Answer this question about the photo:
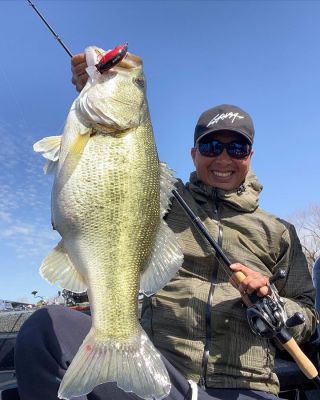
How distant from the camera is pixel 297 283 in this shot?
334 cm

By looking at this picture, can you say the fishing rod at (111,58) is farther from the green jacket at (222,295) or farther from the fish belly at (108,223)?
the green jacket at (222,295)

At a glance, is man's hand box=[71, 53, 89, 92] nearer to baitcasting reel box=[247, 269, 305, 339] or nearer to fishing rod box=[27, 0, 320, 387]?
fishing rod box=[27, 0, 320, 387]

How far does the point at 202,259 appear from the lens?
3.19 meters

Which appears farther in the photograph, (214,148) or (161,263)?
(214,148)

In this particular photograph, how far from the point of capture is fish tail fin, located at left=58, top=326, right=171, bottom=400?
78.2 inches

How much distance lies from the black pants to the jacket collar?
1393 millimetres

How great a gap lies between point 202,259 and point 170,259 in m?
0.76

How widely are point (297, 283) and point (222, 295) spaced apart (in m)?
0.65

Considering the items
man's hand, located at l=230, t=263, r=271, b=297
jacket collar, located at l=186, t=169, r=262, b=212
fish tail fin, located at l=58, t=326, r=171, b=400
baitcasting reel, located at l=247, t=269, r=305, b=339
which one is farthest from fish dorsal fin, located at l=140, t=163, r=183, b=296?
jacket collar, located at l=186, t=169, r=262, b=212

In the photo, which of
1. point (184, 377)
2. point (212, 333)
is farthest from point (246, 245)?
point (184, 377)

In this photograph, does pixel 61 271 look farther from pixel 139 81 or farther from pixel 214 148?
pixel 214 148

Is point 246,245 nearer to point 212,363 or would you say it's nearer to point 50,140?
point 212,363

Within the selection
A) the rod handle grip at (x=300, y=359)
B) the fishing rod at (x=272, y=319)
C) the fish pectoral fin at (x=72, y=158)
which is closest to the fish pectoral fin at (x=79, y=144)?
the fish pectoral fin at (x=72, y=158)

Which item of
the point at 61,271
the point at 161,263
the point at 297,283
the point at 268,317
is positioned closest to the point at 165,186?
the point at 161,263
